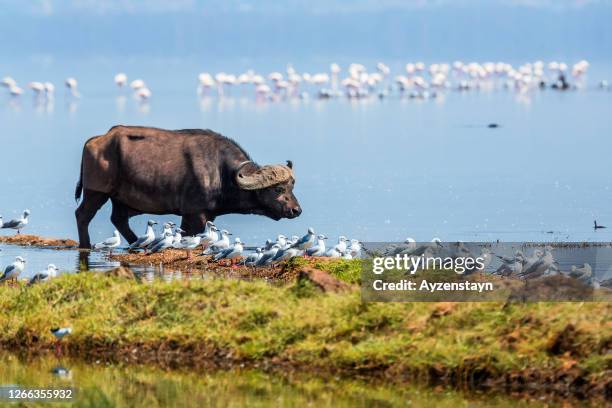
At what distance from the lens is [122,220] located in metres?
25.2

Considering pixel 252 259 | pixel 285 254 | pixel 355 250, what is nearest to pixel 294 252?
pixel 285 254

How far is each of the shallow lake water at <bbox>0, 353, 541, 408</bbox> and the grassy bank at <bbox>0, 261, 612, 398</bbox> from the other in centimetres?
22

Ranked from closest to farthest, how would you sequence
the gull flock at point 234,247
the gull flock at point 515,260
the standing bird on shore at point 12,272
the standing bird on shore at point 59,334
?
the standing bird on shore at point 59,334
the standing bird on shore at point 12,272
the gull flock at point 515,260
the gull flock at point 234,247

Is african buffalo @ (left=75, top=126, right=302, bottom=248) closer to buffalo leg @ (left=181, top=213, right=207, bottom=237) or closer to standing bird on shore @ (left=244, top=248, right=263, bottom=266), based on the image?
buffalo leg @ (left=181, top=213, right=207, bottom=237)

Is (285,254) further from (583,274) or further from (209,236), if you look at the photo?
(583,274)

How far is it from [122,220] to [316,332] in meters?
10.8

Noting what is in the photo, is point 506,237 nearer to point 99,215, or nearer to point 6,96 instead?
point 99,215

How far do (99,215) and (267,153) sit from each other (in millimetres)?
15646

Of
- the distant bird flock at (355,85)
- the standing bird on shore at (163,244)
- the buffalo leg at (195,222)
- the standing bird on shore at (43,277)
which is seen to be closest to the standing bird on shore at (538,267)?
the standing bird on shore at (163,244)

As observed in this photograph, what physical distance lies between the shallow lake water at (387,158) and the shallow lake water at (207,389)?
43.5 ft

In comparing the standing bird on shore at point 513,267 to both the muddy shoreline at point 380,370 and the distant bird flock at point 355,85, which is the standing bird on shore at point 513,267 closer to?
the muddy shoreline at point 380,370

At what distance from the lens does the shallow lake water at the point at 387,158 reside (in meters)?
31.7

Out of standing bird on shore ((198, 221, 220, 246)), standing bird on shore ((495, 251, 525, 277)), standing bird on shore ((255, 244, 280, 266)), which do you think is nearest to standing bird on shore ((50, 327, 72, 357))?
standing bird on shore ((255, 244, 280, 266))

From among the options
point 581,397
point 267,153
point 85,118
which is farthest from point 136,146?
point 85,118
